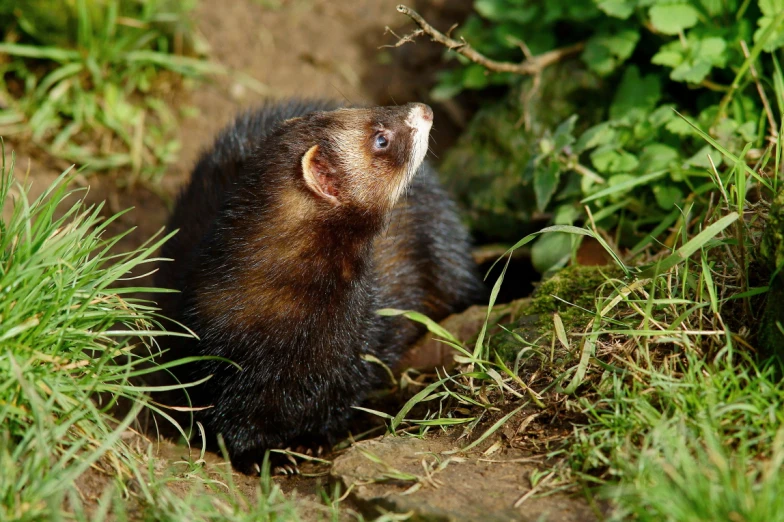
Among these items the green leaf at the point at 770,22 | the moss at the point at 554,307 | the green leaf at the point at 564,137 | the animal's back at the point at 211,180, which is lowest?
the moss at the point at 554,307

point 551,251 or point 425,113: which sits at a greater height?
point 425,113

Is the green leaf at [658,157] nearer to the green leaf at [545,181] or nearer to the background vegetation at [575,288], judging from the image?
the background vegetation at [575,288]

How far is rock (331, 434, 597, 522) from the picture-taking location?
104 inches

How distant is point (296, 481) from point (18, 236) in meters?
1.66

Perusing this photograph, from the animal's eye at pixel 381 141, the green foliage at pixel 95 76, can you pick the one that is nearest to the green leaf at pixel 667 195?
the animal's eye at pixel 381 141

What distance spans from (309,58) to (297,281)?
395 centimetres

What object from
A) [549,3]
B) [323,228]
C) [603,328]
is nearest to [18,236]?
[323,228]

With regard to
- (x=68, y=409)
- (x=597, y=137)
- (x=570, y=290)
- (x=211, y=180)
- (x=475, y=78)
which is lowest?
(x=68, y=409)

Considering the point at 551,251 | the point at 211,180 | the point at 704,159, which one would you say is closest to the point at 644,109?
the point at 704,159

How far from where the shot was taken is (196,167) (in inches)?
198

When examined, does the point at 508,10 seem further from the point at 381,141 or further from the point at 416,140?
the point at 381,141

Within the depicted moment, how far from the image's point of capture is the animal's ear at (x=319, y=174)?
11.3 ft

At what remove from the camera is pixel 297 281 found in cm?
349

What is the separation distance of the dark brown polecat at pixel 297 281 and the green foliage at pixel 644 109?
1.12m
